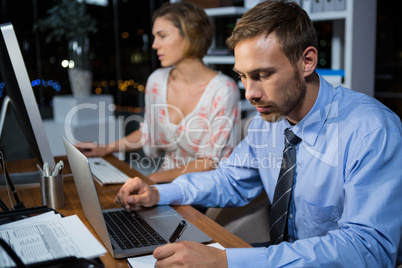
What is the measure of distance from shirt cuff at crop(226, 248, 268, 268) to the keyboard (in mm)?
725

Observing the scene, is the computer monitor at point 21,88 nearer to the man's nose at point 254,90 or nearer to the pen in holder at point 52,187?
the pen in holder at point 52,187

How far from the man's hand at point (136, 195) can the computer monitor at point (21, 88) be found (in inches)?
10.4

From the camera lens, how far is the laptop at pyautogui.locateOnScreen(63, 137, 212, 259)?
0.93m

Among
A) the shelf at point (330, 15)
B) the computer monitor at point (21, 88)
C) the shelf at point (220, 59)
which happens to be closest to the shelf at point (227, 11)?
the shelf at point (220, 59)

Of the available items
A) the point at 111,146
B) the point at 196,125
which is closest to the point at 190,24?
the point at 196,125

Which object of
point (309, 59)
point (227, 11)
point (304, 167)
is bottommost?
point (304, 167)

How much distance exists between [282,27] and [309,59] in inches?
4.9

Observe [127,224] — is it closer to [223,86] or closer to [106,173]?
[106,173]

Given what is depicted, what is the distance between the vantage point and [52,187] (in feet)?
4.05

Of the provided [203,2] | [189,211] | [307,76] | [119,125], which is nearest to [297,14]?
[307,76]

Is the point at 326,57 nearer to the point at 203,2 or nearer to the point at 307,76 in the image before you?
the point at 203,2

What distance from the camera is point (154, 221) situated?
3.76ft

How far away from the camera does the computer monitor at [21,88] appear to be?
117 cm

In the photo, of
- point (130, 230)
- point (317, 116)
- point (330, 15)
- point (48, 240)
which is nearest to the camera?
point (48, 240)
